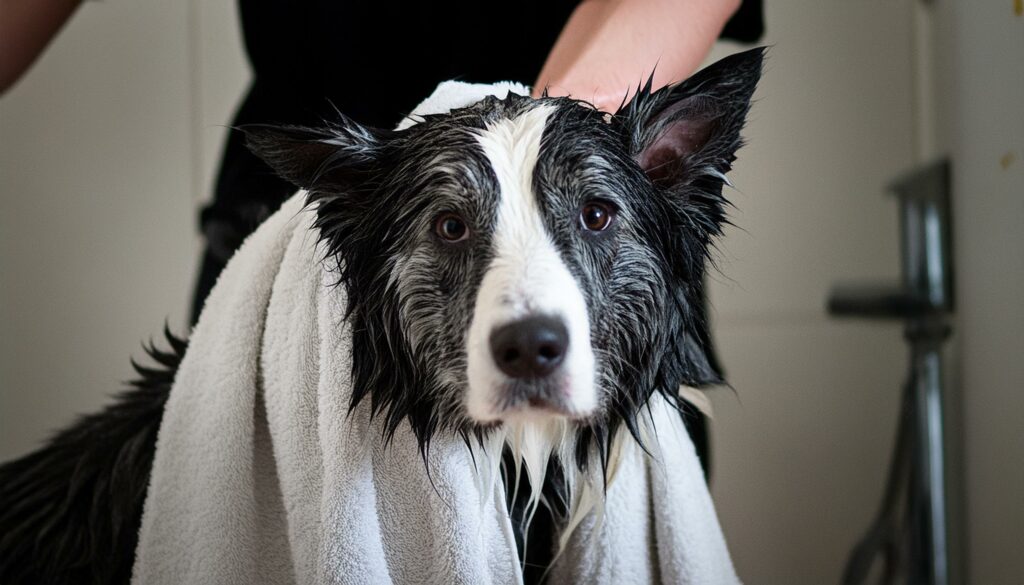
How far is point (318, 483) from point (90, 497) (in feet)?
1.35

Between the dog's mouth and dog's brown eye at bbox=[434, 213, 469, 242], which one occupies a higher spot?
dog's brown eye at bbox=[434, 213, 469, 242]

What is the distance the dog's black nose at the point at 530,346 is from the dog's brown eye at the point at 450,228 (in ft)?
0.40

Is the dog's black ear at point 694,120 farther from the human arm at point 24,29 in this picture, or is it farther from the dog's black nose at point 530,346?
the human arm at point 24,29

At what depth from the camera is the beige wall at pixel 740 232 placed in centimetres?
154

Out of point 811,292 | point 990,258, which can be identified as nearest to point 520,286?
point 990,258

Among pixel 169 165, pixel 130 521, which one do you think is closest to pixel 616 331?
pixel 130 521

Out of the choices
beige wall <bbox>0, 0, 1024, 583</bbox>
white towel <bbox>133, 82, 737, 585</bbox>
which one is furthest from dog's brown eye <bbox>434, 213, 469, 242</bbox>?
beige wall <bbox>0, 0, 1024, 583</bbox>

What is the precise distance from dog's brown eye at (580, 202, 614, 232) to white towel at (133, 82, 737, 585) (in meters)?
0.16

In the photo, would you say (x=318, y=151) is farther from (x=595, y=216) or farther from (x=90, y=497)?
(x=90, y=497)

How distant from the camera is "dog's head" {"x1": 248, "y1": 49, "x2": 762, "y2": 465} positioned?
2.04ft

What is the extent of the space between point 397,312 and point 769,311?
1173mm

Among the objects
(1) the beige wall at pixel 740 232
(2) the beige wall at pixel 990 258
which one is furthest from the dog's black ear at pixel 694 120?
(1) the beige wall at pixel 740 232

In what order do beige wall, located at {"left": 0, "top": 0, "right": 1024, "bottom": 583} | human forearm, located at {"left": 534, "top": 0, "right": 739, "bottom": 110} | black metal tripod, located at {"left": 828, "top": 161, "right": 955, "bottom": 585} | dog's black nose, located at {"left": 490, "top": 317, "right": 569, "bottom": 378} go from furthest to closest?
beige wall, located at {"left": 0, "top": 0, "right": 1024, "bottom": 583}, black metal tripod, located at {"left": 828, "top": 161, "right": 955, "bottom": 585}, human forearm, located at {"left": 534, "top": 0, "right": 739, "bottom": 110}, dog's black nose, located at {"left": 490, "top": 317, "right": 569, "bottom": 378}

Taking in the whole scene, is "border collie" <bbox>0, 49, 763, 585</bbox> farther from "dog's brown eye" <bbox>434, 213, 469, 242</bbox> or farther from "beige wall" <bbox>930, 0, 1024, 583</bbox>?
"beige wall" <bbox>930, 0, 1024, 583</bbox>
